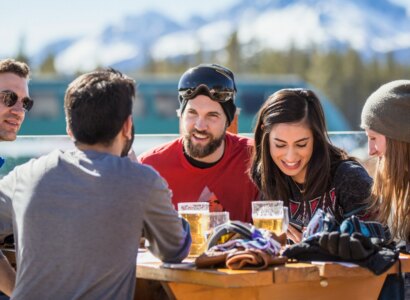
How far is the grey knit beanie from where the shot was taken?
15.6 ft

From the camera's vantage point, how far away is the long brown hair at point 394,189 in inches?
178

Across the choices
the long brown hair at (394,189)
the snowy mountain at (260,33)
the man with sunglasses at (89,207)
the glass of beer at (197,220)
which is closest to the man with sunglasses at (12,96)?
the glass of beer at (197,220)

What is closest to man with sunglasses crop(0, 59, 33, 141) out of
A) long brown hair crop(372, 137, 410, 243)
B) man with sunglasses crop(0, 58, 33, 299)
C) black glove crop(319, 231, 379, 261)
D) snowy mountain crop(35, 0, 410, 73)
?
man with sunglasses crop(0, 58, 33, 299)

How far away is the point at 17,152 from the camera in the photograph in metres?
7.62

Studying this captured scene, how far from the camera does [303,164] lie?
16.7 feet

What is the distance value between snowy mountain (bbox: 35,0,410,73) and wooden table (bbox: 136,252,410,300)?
1714 inches

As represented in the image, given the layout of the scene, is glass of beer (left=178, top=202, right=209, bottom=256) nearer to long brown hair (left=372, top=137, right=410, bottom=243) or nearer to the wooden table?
the wooden table

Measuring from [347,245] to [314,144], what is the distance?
1268 millimetres

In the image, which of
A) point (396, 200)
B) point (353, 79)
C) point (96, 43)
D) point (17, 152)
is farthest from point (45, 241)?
point (96, 43)

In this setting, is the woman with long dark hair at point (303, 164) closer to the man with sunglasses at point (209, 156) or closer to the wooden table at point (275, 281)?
the man with sunglasses at point (209, 156)

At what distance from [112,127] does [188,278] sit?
639mm

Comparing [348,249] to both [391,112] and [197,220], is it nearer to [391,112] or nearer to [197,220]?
[197,220]

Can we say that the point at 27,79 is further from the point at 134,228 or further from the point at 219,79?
the point at 134,228

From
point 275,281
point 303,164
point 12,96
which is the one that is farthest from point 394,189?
point 12,96
